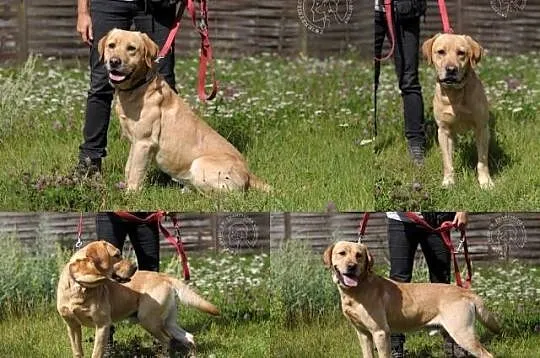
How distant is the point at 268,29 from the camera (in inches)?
288

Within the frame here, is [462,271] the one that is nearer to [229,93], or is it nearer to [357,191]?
[357,191]

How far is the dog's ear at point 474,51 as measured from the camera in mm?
6895

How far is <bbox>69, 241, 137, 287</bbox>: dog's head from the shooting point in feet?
22.1

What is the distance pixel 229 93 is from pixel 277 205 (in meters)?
0.90

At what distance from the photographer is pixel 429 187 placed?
7.05m

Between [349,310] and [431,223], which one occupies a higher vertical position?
[431,223]

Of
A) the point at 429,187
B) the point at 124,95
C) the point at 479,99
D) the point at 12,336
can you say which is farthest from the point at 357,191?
the point at 12,336

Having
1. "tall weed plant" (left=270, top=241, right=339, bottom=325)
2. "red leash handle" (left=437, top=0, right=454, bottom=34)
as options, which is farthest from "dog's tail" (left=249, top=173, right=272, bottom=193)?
"red leash handle" (left=437, top=0, right=454, bottom=34)

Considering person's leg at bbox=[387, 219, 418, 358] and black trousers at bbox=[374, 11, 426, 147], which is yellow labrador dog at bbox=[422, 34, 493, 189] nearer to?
black trousers at bbox=[374, 11, 426, 147]

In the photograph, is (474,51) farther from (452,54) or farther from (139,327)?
(139,327)

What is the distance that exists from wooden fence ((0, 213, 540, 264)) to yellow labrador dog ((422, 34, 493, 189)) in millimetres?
Answer: 334

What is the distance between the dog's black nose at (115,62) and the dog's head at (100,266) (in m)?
1.12

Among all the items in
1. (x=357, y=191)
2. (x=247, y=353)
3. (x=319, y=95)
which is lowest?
(x=247, y=353)

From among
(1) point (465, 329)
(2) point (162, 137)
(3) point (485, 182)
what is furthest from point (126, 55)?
(1) point (465, 329)
